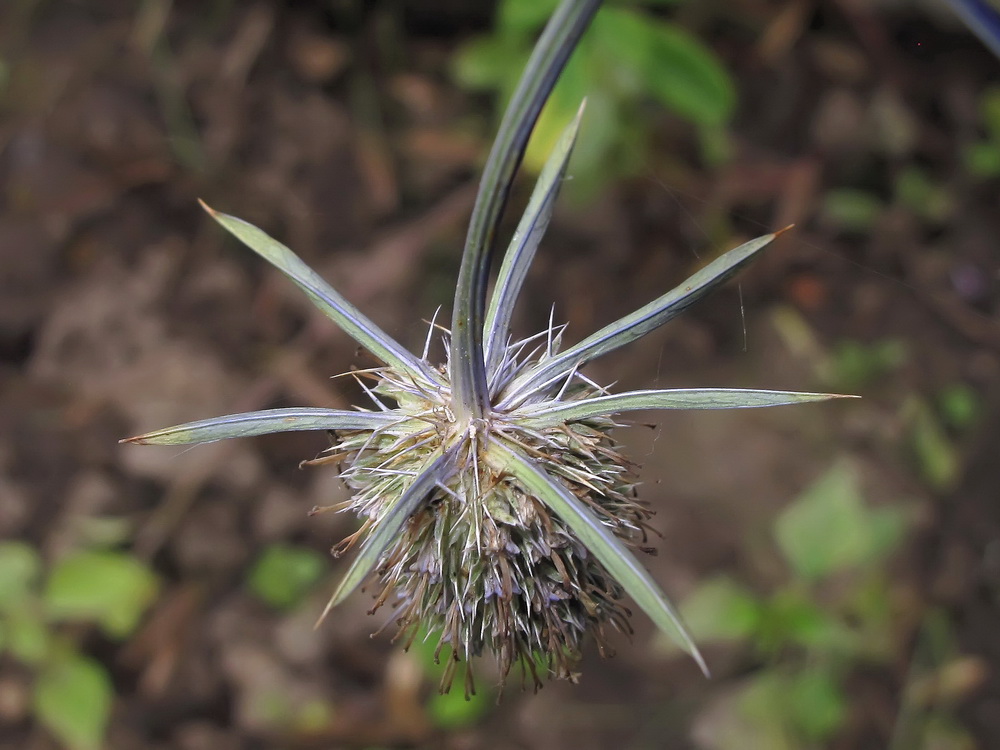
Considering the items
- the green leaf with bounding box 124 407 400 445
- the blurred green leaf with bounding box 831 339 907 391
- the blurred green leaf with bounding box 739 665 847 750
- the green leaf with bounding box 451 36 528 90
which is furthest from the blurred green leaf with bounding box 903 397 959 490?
the green leaf with bounding box 124 407 400 445

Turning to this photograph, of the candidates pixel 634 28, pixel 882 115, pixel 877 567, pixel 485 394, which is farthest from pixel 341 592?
pixel 882 115

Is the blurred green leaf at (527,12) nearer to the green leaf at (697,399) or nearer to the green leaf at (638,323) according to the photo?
the green leaf at (638,323)

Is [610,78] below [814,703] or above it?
above

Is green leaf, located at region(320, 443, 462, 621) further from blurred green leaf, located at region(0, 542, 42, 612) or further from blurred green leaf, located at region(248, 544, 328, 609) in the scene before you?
blurred green leaf, located at region(0, 542, 42, 612)

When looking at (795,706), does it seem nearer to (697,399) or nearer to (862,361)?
(862,361)

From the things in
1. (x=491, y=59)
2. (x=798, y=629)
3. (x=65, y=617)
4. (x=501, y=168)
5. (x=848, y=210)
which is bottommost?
(x=65, y=617)

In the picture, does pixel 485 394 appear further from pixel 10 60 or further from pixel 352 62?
pixel 10 60

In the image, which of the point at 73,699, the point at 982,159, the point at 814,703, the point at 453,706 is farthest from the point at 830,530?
the point at 73,699
